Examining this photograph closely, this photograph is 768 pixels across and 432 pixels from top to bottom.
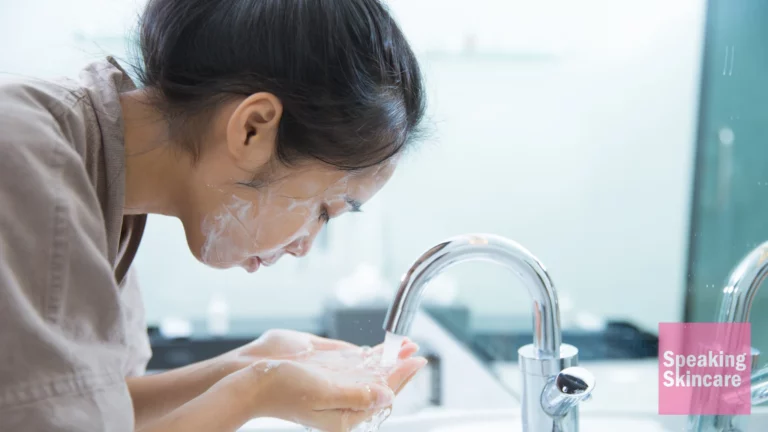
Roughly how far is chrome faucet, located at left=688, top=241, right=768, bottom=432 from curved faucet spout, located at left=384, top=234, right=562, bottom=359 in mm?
178

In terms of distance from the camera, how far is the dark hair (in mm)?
574

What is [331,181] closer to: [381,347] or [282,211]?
[282,211]

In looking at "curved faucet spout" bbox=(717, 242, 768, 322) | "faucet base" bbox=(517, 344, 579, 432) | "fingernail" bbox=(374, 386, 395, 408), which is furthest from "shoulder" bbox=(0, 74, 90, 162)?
"curved faucet spout" bbox=(717, 242, 768, 322)

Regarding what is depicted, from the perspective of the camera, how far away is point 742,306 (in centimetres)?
63

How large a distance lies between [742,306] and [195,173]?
0.54 meters

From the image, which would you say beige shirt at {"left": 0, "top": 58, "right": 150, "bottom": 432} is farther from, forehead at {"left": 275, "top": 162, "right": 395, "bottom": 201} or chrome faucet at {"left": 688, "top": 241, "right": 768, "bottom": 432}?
chrome faucet at {"left": 688, "top": 241, "right": 768, "bottom": 432}

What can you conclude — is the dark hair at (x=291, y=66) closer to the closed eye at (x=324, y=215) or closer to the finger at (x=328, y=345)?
the closed eye at (x=324, y=215)

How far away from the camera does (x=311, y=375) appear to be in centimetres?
62

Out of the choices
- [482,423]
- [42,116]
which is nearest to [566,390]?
[482,423]

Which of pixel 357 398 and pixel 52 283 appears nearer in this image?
pixel 52 283

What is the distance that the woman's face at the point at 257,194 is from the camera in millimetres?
592

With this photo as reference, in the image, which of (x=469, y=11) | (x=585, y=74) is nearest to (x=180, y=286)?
(x=469, y=11)

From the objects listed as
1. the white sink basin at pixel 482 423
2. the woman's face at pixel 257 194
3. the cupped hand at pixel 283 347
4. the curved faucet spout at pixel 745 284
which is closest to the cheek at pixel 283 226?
the woman's face at pixel 257 194

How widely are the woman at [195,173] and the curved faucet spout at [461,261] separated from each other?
8cm
